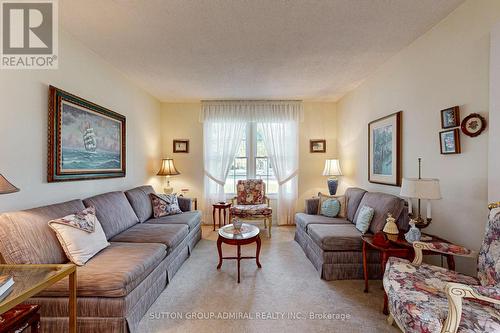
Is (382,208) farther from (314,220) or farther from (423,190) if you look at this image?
(314,220)

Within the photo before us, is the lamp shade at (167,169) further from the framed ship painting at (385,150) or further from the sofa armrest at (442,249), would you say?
the sofa armrest at (442,249)

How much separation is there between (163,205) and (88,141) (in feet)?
4.56

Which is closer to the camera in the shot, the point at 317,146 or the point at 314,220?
the point at 314,220

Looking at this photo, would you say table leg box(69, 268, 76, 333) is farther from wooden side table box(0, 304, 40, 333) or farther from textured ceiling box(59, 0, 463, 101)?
textured ceiling box(59, 0, 463, 101)

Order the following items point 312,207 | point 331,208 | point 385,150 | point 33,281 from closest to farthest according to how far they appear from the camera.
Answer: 1. point 33,281
2. point 385,150
3. point 331,208
4. point 312,207

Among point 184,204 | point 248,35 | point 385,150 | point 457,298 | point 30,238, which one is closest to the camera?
point 457,298

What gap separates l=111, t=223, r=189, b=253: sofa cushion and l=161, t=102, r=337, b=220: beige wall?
1.90m

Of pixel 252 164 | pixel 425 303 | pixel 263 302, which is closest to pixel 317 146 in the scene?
pixel 252 164

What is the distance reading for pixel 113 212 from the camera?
2.65 meters

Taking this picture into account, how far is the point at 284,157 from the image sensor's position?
15.5 feet

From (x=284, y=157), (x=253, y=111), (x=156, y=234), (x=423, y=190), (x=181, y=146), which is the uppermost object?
(x=253, y=111)

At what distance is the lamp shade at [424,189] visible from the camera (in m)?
1.88

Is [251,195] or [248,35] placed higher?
[248,35]

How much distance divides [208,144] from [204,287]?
2.97 m
